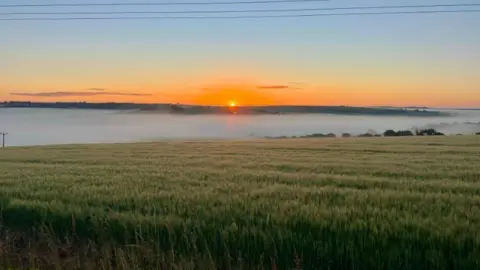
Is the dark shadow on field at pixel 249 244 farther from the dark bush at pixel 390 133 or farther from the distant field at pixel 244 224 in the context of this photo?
the dark bush at pixel 390 133

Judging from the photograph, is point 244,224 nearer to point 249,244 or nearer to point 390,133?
point 249,244

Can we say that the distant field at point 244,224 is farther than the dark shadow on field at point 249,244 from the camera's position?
Yes

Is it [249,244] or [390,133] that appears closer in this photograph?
[249,244]

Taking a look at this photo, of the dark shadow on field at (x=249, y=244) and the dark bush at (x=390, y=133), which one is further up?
the dark shadow on field at (x=249, y=244)

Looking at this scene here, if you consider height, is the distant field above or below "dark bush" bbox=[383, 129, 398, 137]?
above

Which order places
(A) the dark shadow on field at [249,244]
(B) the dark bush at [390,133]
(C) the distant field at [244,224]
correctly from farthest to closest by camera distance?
1. (B) the dark bush at [390,133]
2. (C) the distant field at [244,224]
3. (A) the dark shadow on field at [249,244]

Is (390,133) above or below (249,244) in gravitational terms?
below

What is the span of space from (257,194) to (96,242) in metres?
3.52

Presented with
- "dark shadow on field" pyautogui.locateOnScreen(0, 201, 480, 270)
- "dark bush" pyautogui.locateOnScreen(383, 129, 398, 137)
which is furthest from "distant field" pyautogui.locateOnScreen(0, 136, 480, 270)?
"dark bush" pyautogui.locateOnScreen(383, 129, 398, 137)

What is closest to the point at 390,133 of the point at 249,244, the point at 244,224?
the point at 244,224

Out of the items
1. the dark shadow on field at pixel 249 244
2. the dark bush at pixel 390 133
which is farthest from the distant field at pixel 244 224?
the dark bush at pixel 390 133

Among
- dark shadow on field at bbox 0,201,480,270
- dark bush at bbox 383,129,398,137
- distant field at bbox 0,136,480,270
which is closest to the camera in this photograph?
dark shadow on field at bbox 0,201,480,270

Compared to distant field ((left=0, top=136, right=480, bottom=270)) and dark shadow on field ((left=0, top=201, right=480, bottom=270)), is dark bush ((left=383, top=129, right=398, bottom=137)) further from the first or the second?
dark shadow on field ((left=0, top=201, right=480, bottom=270))

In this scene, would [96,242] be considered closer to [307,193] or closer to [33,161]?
[307,193]
